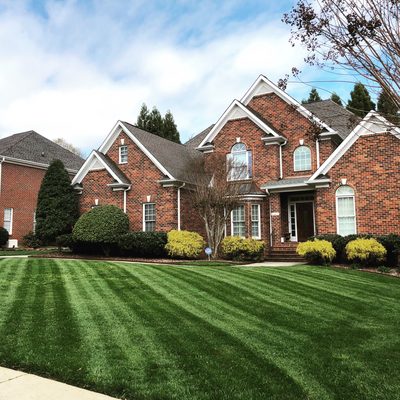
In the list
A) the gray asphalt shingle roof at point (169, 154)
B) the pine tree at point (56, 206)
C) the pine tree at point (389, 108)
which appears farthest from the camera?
the pine tree at point (56, 206)

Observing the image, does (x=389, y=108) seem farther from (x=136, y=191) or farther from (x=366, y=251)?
(x=136, y=191)

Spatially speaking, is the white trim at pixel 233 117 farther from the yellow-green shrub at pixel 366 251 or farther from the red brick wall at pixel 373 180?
the yellow-green shrub at pixel 366 251

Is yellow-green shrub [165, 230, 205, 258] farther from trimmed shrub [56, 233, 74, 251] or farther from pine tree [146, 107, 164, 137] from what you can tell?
pine tree [146, 107, 164, 137]

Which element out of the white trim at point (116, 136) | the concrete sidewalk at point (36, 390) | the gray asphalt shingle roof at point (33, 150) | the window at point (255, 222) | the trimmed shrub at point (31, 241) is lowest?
the concrete sidewalk at point (36, 390)

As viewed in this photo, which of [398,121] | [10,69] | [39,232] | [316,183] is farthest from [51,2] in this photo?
[39,232]

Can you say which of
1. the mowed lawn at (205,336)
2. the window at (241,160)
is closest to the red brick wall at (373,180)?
the window at (241,160)

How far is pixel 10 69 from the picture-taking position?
16.5m

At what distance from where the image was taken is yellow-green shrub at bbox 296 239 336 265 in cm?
1571

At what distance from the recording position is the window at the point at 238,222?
21.1 m

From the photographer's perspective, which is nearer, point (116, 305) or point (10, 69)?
point (116, 305)

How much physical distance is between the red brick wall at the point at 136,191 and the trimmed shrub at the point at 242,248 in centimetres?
333

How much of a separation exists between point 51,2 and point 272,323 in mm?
9493

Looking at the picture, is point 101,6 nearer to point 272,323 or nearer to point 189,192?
point 272,323

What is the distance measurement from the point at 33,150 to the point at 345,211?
23581mm
